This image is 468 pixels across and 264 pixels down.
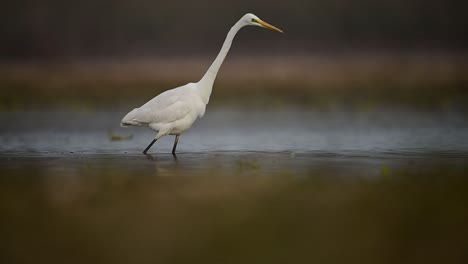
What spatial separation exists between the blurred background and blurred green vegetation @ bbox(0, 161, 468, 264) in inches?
612

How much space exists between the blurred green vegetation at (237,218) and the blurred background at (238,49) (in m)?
15.5

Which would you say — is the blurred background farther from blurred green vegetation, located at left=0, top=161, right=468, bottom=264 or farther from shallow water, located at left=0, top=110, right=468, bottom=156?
blurred green vegetation, located at left=0, top=161, right=468, bottom=264

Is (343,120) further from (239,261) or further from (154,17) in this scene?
(154,17)

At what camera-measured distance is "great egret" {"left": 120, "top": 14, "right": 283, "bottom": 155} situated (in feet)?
37.5

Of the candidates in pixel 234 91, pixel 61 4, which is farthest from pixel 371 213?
pixel 61 4

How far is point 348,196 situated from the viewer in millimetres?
7977

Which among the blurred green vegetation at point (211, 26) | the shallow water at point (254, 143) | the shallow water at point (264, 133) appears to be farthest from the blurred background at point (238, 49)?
the shallow water at point (254, 143)

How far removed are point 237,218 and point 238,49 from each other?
88.4 feet

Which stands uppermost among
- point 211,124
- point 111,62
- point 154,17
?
point 154,17

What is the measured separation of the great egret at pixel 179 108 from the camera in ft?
37.5

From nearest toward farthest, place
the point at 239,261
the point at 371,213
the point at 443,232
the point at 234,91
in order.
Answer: the point at 239,261, the point at 443,232, the point at 371,213, the point at 234,91

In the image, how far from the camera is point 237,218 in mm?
7121

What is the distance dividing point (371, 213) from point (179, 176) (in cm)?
278

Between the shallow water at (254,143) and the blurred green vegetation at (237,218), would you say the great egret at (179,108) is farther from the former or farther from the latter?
the blurred green vegetation at (237,218)
